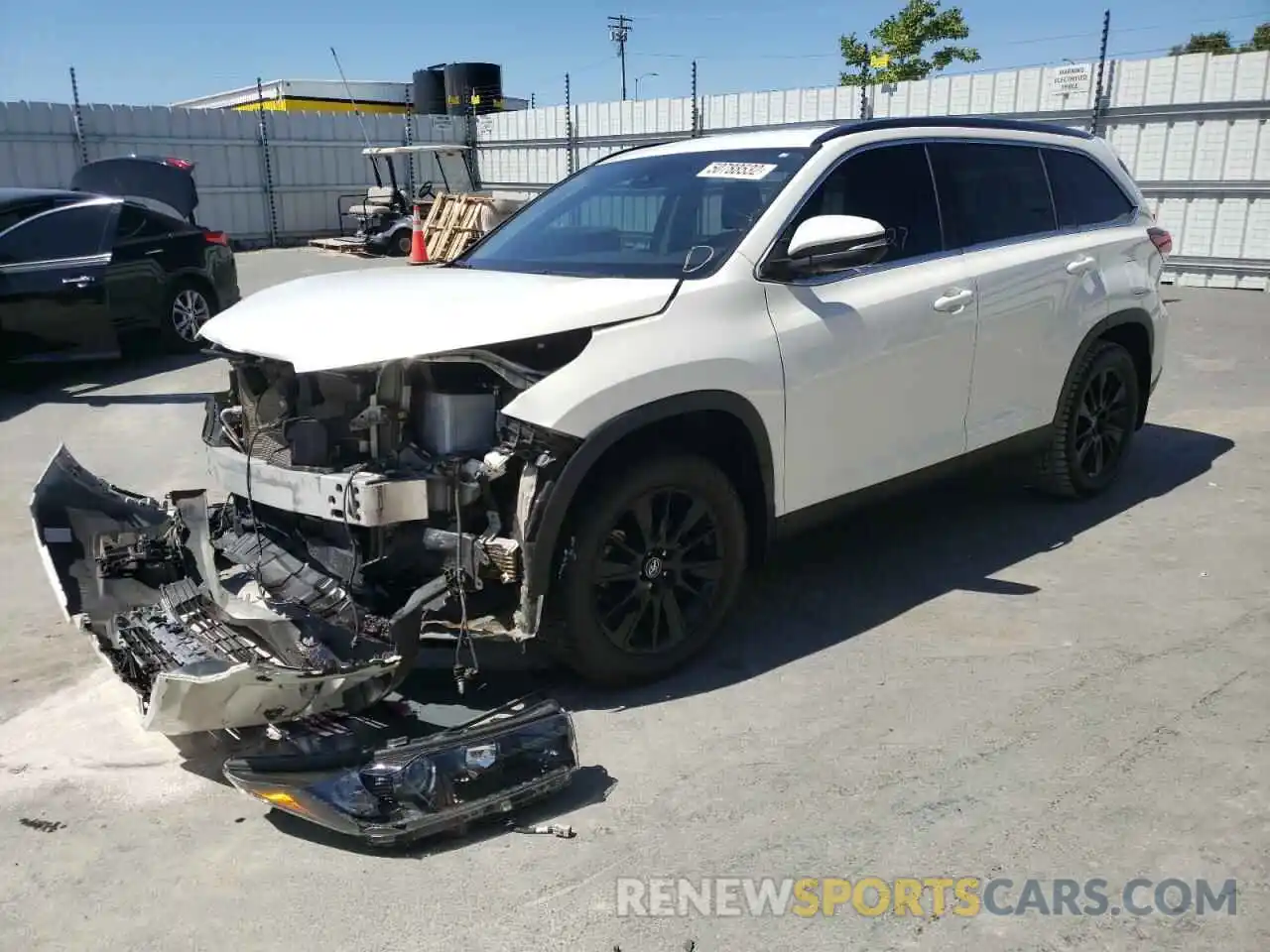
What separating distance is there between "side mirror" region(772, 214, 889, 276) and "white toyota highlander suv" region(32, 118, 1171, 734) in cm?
1

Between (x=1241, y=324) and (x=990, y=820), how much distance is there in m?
10.0

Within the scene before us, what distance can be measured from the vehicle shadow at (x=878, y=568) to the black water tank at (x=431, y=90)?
27156 mm

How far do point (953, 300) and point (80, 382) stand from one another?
740 cm

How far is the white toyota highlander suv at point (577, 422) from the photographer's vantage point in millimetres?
3297

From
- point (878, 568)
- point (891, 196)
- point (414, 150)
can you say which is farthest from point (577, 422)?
point (414, 150)

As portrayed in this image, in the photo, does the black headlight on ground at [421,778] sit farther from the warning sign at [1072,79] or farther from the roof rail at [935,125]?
the warning sign at [1072,79]

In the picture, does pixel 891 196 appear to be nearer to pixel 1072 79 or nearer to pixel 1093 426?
pixel 1093 426

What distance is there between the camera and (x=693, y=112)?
60.4 feet

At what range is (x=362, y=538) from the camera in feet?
11.5

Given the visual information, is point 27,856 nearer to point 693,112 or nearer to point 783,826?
point 783,826

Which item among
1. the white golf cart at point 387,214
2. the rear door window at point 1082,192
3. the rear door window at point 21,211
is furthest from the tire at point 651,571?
the white golf cart at point 387,214

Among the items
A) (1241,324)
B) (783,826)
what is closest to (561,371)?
(783,826)

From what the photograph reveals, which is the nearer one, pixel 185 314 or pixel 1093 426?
pixel 1093 426

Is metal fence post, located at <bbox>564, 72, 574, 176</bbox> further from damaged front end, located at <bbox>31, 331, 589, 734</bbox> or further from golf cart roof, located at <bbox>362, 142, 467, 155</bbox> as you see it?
damaged front end, located at <bbox>31, 331, 589, 734</bbox>
